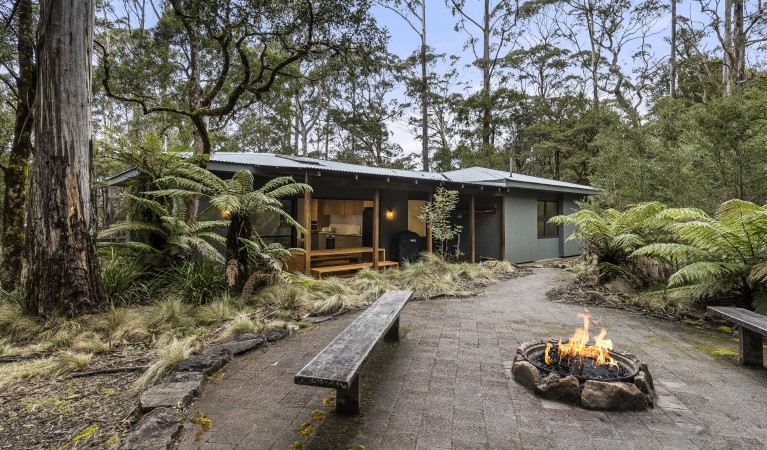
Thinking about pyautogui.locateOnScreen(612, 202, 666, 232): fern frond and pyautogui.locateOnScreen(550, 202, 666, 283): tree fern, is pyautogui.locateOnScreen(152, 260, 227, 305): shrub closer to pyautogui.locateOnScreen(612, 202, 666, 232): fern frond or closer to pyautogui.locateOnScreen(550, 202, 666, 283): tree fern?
pyautogui.locateOnScreen(550, 202, 666, 283): tree fern

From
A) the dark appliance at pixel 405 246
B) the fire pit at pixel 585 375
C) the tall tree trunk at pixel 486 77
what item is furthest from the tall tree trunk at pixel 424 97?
the fire pit at pixel 585 375

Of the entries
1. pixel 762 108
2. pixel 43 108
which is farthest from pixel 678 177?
pixel 43 108

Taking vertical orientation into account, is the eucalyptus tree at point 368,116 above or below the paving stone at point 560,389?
above

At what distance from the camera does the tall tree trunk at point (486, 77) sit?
21547mm

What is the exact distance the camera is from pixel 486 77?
22.4m

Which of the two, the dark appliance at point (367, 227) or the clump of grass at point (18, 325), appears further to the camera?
the dark appliance at point (367, 227)

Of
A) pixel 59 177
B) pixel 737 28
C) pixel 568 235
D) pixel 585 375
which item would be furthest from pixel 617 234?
pixel 737 28

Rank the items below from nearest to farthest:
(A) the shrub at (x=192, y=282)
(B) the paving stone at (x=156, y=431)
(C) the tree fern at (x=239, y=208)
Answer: (B) the paving stone at (x=156, y=431)
(A) the shrub at (x=192, y=282)
(C) the tree fern at (x=239, y=208)

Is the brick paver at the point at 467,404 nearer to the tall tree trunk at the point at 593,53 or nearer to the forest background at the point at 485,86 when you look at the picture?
the forest background at the point at 485,86

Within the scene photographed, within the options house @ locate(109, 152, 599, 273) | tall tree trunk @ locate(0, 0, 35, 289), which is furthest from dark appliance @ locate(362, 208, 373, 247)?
tall tree trunk @ locate(0, 0, 35, 289)

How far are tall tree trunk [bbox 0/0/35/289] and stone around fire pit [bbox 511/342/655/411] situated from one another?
7844 mm

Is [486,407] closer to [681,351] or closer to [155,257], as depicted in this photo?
[681,351]

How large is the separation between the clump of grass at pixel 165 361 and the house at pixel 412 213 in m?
4.37

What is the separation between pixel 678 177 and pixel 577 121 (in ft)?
42.5
